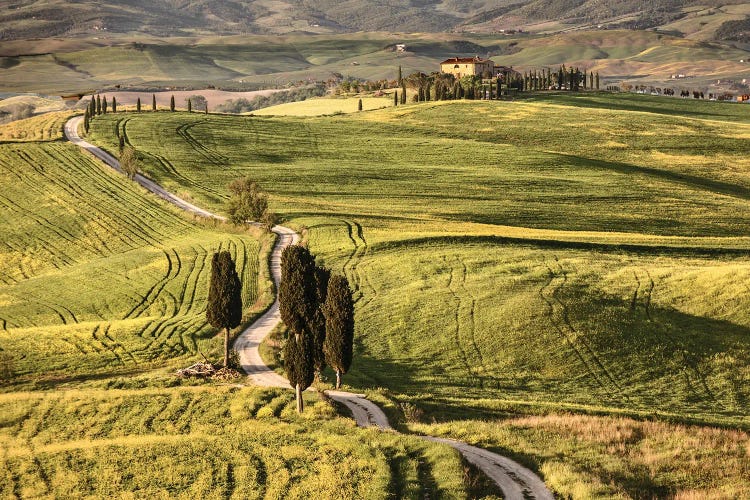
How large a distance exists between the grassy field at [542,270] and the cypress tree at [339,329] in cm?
288

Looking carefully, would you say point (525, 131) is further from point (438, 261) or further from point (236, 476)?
point (236, 476)

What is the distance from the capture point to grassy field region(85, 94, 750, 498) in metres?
50.3

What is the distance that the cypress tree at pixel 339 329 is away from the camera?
58.2m

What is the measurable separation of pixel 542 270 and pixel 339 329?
2915 centimetres

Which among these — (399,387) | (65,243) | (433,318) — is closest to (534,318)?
(433,318)

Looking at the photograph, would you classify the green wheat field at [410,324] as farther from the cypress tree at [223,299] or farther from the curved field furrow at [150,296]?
the cypress tree at [223,299]

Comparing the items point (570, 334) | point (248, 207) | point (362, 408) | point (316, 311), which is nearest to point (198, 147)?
point (248, 207)

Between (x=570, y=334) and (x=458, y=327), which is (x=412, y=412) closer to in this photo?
(x=458, y=327)

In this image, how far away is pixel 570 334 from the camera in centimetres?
6819

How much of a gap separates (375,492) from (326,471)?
358cm

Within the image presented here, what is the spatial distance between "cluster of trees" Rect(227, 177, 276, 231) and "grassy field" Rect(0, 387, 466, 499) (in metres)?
53.1

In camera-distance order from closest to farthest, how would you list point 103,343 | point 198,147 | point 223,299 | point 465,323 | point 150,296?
point 223,299
point 103,343
point 465,323
point 150,296
point 198,147

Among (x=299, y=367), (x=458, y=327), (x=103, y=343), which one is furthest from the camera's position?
(x=103, y=343)

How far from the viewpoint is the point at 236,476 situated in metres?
43.7
